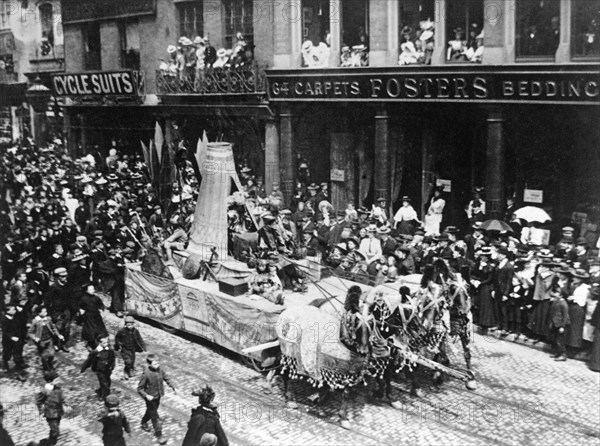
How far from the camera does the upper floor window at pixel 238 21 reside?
20.8 meters

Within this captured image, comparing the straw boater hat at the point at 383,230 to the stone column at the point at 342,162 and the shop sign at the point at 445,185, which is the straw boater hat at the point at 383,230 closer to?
the shop sign at the point at 445,185

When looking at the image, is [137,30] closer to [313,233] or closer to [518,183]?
[313,233]

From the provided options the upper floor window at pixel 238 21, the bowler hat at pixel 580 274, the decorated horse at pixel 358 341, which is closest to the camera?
the decorated horse at pixel 358 341

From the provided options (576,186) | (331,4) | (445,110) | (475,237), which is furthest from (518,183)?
(331,4)

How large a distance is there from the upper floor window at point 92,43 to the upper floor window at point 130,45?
31.0 inches

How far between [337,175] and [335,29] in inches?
174

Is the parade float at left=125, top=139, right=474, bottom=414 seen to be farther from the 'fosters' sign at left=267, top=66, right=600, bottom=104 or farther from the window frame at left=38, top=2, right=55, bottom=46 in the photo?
the window frame at left=38, top=2, right=55, bottom=46

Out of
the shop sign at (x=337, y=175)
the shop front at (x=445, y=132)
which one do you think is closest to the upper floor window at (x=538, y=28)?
the shop front at (x=445, y=132)

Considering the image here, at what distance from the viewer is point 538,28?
1566 cm

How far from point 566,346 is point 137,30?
1647cm

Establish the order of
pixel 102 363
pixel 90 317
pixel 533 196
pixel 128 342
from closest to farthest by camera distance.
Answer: pixel 102 363 < pixel 128 342 < pixel 90 317 < pixel 533 196

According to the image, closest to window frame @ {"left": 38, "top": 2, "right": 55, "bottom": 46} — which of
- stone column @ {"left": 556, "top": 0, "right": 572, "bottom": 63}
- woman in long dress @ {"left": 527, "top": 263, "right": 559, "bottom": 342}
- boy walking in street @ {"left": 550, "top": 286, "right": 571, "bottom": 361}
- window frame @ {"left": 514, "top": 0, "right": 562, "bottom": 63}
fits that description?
window frame @ {"left": 514, "top": 0, "right": 562, "bottom": 63}

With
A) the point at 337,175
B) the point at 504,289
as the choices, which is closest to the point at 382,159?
the point at 337,175

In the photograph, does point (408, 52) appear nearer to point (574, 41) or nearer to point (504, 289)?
point (574, 41)
